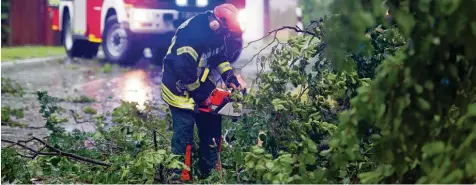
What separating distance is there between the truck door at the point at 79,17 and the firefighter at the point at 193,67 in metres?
6.52

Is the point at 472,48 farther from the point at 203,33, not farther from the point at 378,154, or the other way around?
the point at 203,33

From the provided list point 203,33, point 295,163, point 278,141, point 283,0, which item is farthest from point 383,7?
point 283,0

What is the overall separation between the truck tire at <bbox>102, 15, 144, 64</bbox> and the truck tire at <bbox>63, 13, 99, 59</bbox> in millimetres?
700

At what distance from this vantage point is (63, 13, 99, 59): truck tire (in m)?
14.0

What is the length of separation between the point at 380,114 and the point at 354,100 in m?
0.16

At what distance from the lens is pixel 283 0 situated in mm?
11742

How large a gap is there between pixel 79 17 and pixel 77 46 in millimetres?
1456

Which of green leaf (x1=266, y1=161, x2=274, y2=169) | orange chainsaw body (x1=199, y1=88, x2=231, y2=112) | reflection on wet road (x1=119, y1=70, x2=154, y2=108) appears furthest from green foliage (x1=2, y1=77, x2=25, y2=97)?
green leaf (x1=266, y1=161, x2=274, y2=169)

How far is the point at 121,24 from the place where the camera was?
11945 mm

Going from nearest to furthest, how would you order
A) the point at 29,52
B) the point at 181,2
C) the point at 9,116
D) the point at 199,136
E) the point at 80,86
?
1. the point at 199,136
2. the point at 9,116
3. the point at 181,2
4. the point at 80,86
5. the point at 29,52

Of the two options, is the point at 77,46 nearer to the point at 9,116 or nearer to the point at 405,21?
the point at 9,116

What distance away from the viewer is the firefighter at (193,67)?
6.55 metres

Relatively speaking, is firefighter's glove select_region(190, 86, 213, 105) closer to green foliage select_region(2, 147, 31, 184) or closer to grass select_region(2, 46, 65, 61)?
green foliage select_region(2, 147, 31, 184)

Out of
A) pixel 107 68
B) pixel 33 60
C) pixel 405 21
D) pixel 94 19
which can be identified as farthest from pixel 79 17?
pixel 405 21
